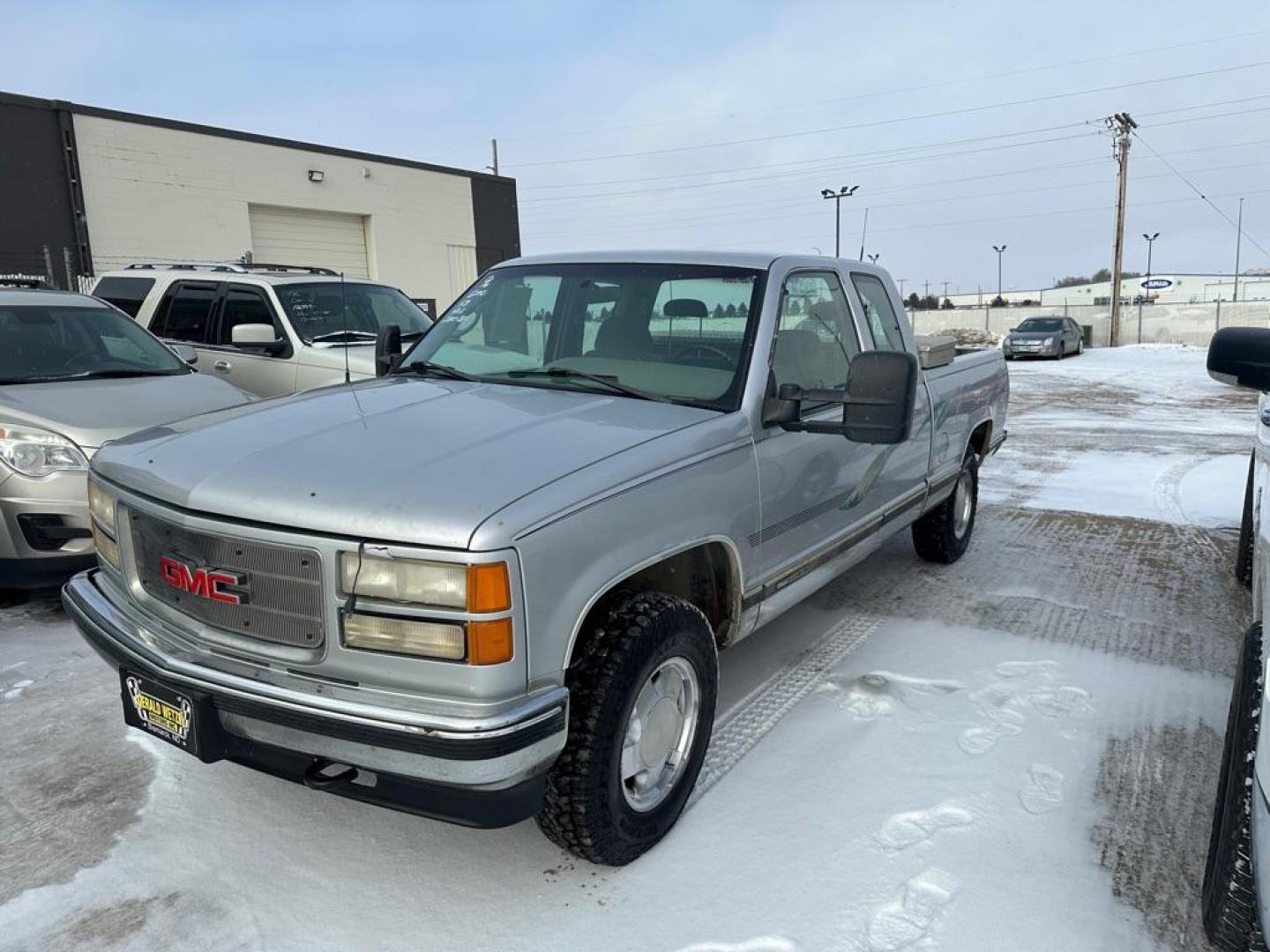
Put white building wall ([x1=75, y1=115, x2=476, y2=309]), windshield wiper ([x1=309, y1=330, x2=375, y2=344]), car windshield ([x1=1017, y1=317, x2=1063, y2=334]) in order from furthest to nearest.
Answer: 1. car windshield ([x1=1017, y1=317, x2=1063, y2=334])
2. white building wall ([x1=75, y1=115, x2=476, y2=309])
3. windshield wiper ([x1=309, y1=330, x2=375, y2=344])

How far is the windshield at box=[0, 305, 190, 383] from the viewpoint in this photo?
565cm

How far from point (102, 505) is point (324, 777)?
52.3 inches

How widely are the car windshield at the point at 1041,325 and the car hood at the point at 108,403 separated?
2769cm

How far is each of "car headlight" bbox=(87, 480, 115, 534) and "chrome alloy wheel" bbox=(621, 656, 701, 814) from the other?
1794 mm

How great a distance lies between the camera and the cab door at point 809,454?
336cm

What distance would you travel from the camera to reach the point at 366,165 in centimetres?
2203

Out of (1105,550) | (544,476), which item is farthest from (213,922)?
(1105,550)

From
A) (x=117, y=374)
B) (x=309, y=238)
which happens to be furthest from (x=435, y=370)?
(x=309, y=238)

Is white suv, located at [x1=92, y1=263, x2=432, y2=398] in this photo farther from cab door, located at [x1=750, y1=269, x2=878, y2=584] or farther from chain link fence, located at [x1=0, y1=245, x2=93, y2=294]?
chain link fence, located at [x1=0, y1=245, x2=93, y2=294]

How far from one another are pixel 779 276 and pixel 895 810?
81.3 inches

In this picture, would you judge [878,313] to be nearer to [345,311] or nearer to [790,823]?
[790,823]

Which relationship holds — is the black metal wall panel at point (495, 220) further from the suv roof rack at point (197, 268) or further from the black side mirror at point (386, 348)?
the black side mirror at point (386, 348)

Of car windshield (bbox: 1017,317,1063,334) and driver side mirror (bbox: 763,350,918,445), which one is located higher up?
driver side mirror (bbox: 763,350,918,445)

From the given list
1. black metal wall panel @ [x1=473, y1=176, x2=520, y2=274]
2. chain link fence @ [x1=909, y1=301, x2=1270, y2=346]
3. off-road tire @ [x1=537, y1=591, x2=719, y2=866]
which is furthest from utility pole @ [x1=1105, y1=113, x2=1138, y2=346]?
off-road tire @ [x1=537, y1=591, x2=719, y2=866]
